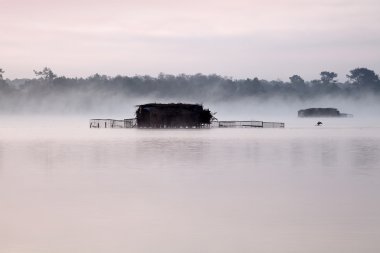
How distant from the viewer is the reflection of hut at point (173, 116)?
108 metres

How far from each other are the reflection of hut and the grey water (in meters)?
61.5

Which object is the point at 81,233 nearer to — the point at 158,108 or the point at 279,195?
the point at 279,195

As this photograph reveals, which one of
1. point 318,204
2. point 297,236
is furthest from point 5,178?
point 297,236

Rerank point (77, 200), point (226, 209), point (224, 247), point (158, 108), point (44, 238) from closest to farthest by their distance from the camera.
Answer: point (224, 247)
point (44, 238)
point (226, 209)
point (77, 200)
point (158, 108)

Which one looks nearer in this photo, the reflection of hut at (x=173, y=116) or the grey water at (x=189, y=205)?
the grey water at (x=189, y=205)

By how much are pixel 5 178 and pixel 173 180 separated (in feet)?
26.0

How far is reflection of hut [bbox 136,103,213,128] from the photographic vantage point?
107812mm

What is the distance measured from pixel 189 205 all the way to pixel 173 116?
83917 mm

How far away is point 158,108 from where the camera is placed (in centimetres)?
10756

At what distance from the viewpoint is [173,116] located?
358 ft

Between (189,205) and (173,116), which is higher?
(173,116)

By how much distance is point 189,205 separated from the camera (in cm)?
2534

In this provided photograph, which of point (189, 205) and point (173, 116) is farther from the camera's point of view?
point (173, 116)

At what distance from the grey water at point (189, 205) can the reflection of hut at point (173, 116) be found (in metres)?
61.5
